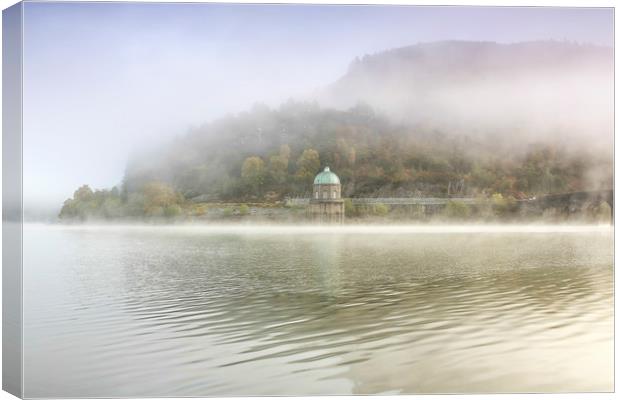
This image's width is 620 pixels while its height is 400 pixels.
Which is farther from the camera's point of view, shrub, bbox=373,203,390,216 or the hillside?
shrub, bbox=373,203,390,216

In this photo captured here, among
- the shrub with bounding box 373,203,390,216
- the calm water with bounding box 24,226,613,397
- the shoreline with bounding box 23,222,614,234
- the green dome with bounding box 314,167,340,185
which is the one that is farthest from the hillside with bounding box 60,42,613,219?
the calm water with bounding box 24,226,613,397

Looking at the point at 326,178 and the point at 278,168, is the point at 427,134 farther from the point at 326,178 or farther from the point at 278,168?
the point at 278,168

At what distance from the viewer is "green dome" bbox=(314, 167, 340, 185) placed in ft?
33.8

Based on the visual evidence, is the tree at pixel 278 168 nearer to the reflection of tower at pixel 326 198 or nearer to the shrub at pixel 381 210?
the reflection of tower at pixel 326 198

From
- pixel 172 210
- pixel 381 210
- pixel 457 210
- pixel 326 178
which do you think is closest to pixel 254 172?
pixel 326 178

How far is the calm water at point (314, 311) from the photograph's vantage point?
290 inches

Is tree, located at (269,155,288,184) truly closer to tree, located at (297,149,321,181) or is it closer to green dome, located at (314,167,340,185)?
tree, located at (297,149,321,181)

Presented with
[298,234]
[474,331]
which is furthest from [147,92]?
[474,331]

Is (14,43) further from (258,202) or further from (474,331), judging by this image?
(474,331)

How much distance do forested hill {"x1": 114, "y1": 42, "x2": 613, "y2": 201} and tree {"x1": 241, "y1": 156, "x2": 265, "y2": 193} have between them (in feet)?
0.07

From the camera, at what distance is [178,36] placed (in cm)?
915

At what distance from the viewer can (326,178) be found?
1030 centimetres

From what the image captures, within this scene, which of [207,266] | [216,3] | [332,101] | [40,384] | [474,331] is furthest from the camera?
[207,266]

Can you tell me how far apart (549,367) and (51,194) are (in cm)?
761
